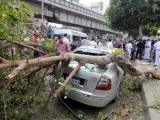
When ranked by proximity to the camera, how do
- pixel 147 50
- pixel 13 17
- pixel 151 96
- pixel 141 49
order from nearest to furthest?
pixel 13 17 → pixel 151 96 → pixel 147 50 → pixel 141 49

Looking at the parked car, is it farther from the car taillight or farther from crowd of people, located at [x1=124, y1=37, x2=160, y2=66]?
crowd of people, located at [x1=124, y1=37, x2=160, y2=66]

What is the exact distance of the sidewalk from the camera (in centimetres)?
385

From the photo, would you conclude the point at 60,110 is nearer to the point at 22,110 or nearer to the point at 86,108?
the point at 86,108

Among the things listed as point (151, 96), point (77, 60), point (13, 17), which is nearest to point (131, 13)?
point (151, 96)

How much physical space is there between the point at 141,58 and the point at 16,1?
11.9m

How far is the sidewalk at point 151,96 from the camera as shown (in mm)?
3848

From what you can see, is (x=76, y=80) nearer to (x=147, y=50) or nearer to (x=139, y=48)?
(x=139, y=48)

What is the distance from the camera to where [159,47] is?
28.9 ft

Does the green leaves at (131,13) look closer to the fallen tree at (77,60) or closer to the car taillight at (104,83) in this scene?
the fallen tree at (77,60)

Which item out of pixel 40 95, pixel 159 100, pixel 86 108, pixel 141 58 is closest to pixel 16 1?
pixel 40 95

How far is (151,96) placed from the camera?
189 inches

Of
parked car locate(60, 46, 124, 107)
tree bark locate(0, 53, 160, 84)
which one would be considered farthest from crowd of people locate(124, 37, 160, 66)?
parked car locate(60, 46, 124, 107)

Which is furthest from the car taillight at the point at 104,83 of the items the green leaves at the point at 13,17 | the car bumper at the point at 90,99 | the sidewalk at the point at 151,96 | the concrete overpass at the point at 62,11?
the concrete overpass at the point at 62,11

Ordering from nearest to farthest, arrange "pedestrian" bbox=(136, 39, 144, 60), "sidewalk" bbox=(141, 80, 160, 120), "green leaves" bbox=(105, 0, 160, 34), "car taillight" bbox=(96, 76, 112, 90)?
1. "sidewalk" bbox=(141, 80, 160, 120)
2. "car taillight" bbox=(96, 76, 112, 90)
3. "pedestrian" bbox=(136, 39, 144, 60)
4. "green leaves" bbox=(105, 0, 160, 34)
